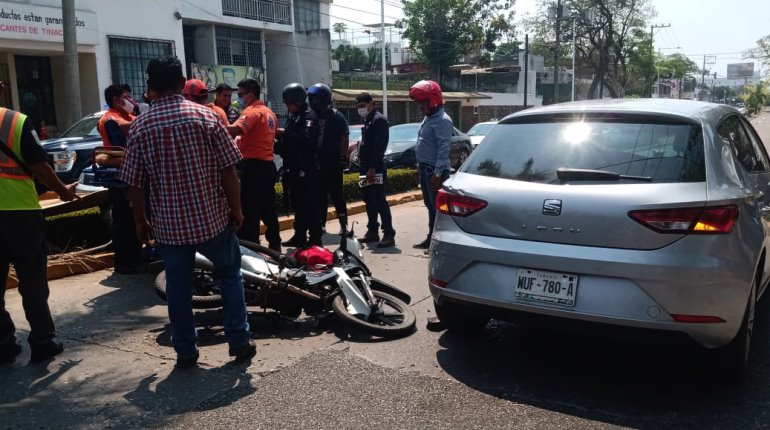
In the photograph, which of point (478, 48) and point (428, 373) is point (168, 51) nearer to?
point (428, 373)

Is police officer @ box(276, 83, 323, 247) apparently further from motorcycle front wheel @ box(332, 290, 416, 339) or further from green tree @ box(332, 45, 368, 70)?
green tree @ box(332, 45, 368, 70)

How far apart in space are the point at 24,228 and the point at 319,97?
3.86 metres

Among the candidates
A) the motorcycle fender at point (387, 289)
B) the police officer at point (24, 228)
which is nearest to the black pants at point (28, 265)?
the police officer at point (24, 228)

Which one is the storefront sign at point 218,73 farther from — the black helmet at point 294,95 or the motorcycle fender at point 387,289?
the motorcycle fender at point 387,289

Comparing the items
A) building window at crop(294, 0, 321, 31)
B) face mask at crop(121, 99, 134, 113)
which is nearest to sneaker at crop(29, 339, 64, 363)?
face mask at crop(121, 99, 134, 113)

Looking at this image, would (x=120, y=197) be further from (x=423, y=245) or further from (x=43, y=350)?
(x=423, y=245)

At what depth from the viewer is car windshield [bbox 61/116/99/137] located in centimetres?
1087

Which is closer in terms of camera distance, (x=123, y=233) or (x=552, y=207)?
(x=552, y=207)

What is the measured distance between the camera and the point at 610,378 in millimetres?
3754

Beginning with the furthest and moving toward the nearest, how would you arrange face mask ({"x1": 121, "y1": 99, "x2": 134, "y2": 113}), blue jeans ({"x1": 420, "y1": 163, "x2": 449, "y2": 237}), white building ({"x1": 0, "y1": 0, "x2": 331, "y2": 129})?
1. white building ({"x1": 0, "y1": 0, "x2": 331, "y2": 129})
2. blue jeans ({"x1": 420, "y1": 163, "x2": 449, "y2": 237})
3. face mask ({"x1": 121, "y1": 99, "x2": 134, "y2": 113})

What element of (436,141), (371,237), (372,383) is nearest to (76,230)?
(371,237)

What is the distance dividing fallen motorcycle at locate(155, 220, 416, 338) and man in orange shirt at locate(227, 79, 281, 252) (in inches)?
57.6

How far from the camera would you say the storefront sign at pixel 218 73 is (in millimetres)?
26656

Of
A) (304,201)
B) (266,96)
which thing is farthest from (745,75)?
(304,201)
